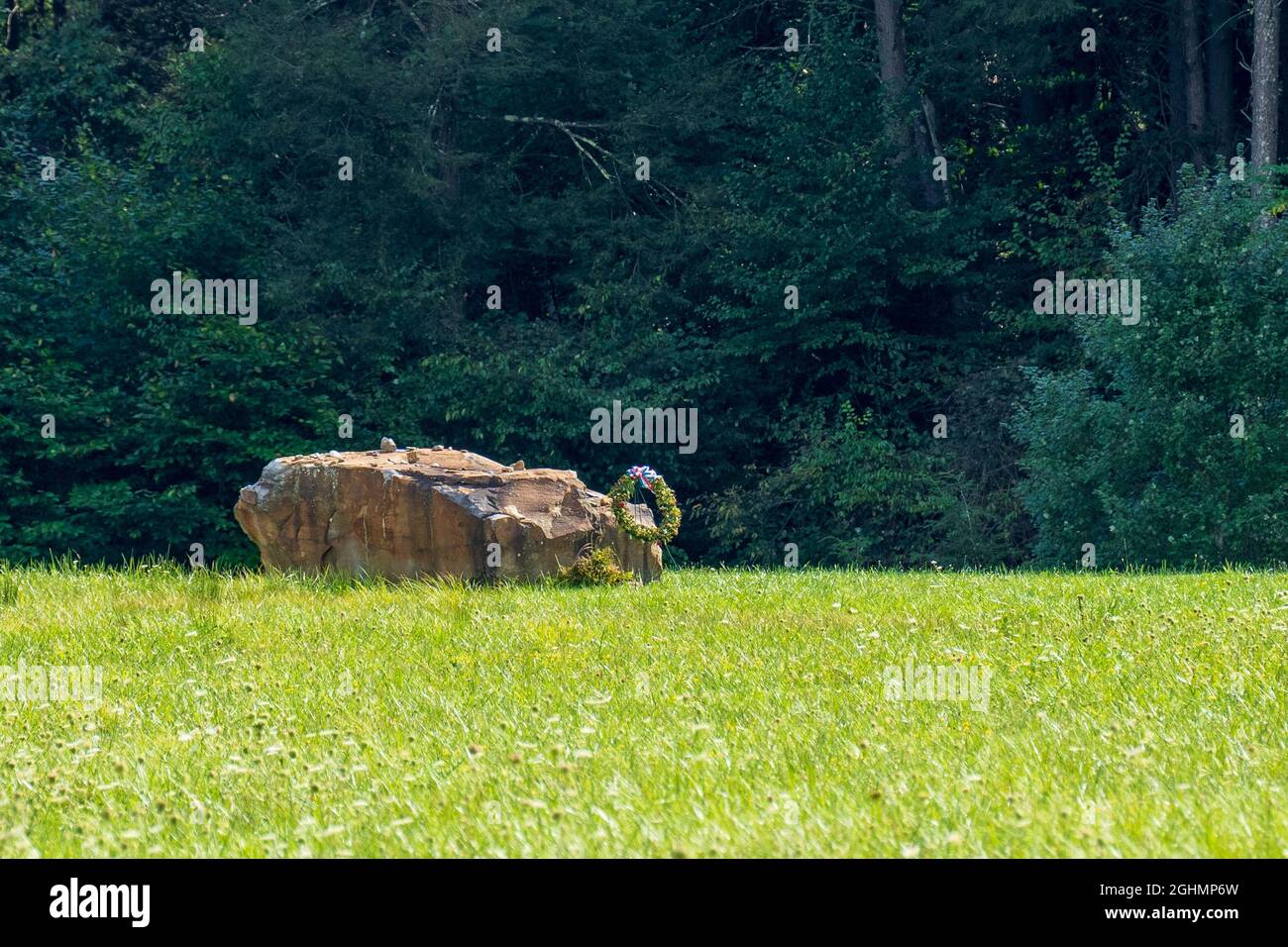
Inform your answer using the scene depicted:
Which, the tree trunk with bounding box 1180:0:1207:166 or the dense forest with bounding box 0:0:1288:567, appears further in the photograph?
the tree trunk with bounding box 1180:0:1207:166

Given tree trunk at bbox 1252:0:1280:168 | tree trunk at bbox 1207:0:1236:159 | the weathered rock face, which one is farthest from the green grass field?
tree trunk at bbox 1207:0:1236:159

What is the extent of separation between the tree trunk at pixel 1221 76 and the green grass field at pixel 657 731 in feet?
44.5

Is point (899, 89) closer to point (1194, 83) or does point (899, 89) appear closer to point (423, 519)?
point (1194, 83)

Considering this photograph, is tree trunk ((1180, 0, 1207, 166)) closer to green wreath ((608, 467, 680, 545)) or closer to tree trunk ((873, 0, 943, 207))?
tree trunk ((873, 0, 943, 207))

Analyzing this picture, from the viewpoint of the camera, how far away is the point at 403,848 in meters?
4.44

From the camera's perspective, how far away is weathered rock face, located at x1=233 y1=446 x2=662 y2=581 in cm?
1334

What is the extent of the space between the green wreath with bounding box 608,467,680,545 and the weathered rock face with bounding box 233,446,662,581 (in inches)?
4.4

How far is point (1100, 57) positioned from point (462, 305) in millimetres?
11601

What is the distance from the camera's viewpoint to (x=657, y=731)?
20.1ft

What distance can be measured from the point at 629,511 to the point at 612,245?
426 inches

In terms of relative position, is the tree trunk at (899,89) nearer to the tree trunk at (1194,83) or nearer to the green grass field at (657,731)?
the tree trunk at (1194,83)

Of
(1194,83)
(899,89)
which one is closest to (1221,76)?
(1194,83)

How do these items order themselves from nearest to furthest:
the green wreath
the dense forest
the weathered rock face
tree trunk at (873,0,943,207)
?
the weathered rock face, the green wreath, the dense forest, tree trunk at (873,0,943,207)

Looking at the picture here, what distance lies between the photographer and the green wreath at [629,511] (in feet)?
46.0
